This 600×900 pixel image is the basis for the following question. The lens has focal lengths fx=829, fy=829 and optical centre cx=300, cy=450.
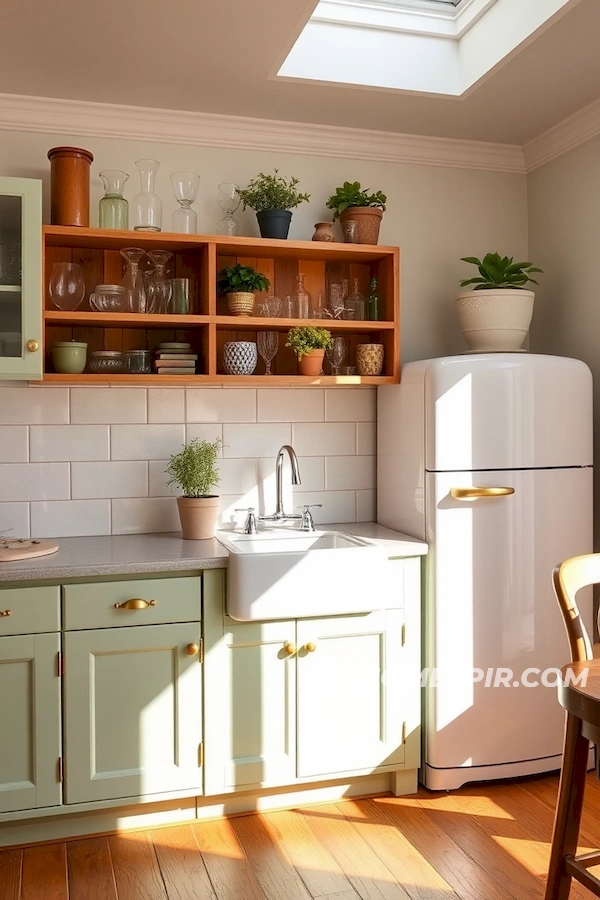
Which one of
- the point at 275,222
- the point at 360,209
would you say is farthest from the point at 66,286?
the point at 360,209

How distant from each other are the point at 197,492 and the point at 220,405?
0.37 m

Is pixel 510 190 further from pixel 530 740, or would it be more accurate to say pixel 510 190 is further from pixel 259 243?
pixel 530 740

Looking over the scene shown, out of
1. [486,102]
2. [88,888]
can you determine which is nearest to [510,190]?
[486,102]

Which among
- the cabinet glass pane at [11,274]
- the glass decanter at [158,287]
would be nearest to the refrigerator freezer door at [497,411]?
the glass decanter at [158,287]

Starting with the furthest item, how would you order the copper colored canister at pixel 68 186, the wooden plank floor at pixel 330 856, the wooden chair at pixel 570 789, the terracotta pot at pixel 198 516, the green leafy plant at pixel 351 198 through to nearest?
the green leafy plant at pixel 351 198 → the terracotta pot at pixel 198 516 → the copper colored canister at pixel 68 186 → the wooden plank floor at pixel 330 856 → the wooden chair at pixel 570 789

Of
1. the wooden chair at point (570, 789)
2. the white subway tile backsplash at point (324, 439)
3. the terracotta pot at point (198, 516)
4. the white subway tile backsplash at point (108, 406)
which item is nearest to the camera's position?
the wooden chair at point (570, 789)

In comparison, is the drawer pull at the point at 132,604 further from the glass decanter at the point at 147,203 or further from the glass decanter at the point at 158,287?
the glass decanter at the point at 147,203

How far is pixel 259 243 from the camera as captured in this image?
289 centimetres

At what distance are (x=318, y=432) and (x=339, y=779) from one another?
1259mm

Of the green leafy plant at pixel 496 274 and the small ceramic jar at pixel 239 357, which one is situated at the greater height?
the green leafy plant at pixel 496 274

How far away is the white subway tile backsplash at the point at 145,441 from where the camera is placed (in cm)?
300

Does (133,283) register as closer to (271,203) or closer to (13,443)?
(271,203)

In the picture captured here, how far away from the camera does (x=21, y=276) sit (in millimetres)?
2621

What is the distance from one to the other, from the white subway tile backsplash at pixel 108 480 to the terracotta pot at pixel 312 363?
0.67 metres
